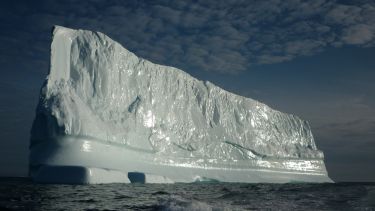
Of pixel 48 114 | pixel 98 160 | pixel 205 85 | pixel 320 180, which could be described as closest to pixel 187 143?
pixel 205 85

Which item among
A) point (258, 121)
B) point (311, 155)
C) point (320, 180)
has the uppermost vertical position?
point (258, 121)

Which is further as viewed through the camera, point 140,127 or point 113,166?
point 140,127

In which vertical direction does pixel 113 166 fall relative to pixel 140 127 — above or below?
below

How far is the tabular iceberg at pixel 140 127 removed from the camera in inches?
583

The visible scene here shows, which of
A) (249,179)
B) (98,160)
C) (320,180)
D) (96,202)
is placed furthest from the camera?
(320,180)

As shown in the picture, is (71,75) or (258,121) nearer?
(71,75)

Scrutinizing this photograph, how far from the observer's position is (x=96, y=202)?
775cm

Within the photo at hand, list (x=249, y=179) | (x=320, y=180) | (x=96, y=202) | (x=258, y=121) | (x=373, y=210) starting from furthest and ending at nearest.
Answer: (x=320, y=180) → (x=258, y=121) → (x=249, y=179) → (x=96, y=202) → (x=373, y=210)

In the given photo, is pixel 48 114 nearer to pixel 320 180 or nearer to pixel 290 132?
pixel 290 132

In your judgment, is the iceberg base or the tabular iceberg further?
the tabular iceberg

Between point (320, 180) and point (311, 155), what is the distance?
1873 millimetres

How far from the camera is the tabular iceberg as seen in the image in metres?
14.8

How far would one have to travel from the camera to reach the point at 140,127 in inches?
702

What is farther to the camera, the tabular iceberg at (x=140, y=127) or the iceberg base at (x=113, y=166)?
the tabular iceberg at (x=140, y=127)
